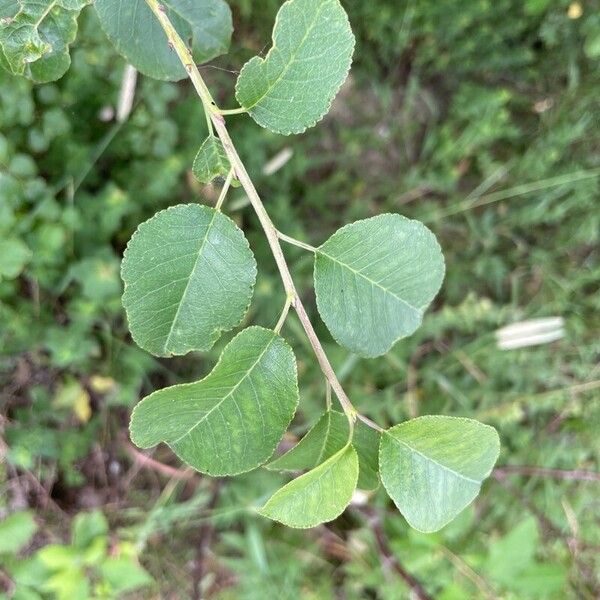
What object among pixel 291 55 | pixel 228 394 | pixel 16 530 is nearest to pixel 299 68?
pixel 291 55

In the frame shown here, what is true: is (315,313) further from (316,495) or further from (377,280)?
(316,495)

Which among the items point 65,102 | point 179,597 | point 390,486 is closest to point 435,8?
point 65,102

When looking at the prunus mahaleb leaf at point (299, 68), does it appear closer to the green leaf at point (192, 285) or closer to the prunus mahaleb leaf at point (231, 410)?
the green leaf at point (192, 285)

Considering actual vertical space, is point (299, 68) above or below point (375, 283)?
above

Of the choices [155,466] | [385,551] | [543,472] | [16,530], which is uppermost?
[16,530]

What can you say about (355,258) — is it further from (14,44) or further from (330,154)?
(330,154)

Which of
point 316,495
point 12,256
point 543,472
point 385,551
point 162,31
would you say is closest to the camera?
point 316,495

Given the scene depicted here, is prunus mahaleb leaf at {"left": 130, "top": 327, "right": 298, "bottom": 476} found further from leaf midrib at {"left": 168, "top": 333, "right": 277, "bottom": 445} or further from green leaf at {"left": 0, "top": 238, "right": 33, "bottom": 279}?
green leaf at {"left": 0, "top": 238, "right": 33, "bottom": 279}
